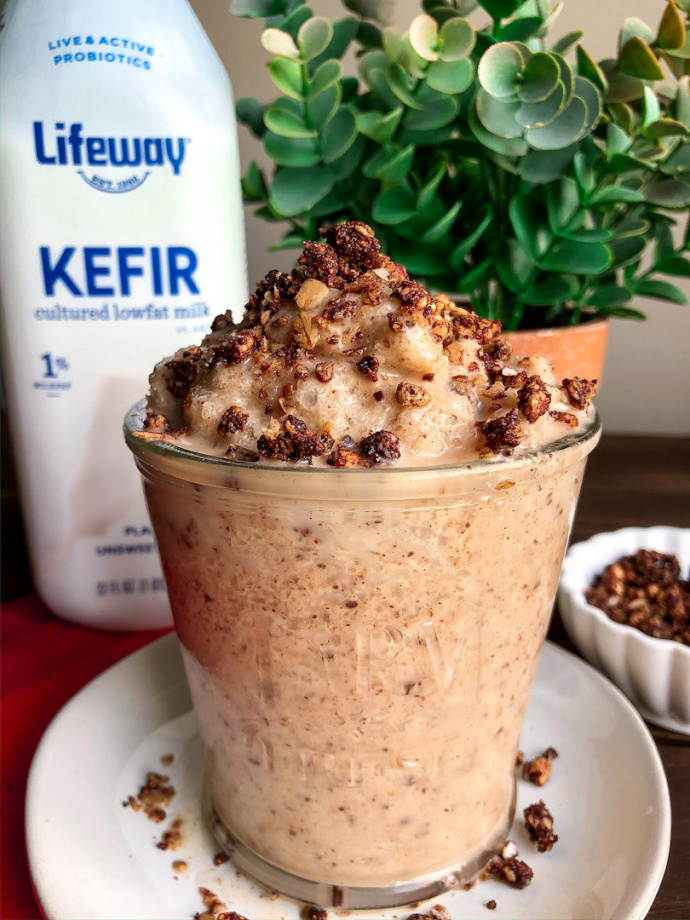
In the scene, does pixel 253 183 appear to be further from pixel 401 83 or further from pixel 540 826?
pixel 540 826

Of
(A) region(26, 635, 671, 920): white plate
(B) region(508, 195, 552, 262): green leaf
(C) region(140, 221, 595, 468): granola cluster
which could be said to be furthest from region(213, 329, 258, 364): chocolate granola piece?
(B) region(508, 195, 552, 262): green leaf

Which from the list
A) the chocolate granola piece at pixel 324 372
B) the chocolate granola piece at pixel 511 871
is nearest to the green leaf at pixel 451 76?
the chocolate granola piece at pixel 324 372

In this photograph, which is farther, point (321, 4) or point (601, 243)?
point (321, 4)

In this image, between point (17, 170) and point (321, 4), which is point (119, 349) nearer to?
point (17, 170)

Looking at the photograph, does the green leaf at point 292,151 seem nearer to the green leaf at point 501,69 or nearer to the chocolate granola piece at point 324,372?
the green leaf at point 501,69

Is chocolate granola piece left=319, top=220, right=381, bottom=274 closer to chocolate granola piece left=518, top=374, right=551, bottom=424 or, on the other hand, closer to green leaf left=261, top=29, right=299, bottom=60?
chocolate granola piece left=518, top=374, right=551, bottom=424

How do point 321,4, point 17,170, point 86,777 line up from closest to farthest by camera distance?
point 86,777 < point 17,170 < point 321,4

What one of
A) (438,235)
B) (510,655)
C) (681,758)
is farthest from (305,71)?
(681,758)
